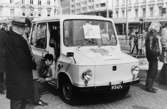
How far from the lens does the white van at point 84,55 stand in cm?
614

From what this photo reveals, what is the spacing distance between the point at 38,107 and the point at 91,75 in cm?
140

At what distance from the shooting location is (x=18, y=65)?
13.8ft

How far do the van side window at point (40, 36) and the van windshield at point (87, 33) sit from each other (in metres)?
0.87

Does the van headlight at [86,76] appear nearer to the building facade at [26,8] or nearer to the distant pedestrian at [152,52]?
the distant pedestrian at [152,52]

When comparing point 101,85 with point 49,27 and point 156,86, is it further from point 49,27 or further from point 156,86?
point 156,86

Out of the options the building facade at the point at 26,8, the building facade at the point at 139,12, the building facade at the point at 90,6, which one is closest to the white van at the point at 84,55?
the building facade at the point at 139,12

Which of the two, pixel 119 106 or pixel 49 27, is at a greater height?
pixel 49 27

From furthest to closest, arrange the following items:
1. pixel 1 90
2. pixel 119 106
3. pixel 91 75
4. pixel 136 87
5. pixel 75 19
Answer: pixel 136 87
pixel 1 90
pixel 75 19
pixel 119 106
pixel 91 75

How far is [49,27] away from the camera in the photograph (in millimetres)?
7418

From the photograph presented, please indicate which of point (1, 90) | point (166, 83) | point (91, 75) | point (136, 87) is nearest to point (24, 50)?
point (91, 75)

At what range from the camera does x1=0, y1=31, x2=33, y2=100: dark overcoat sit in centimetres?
414

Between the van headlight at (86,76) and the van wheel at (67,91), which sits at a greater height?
the van headlight at (86,76)

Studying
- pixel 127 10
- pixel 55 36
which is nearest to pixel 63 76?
pixel 55 36

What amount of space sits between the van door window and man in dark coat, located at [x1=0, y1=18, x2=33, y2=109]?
107 inches
